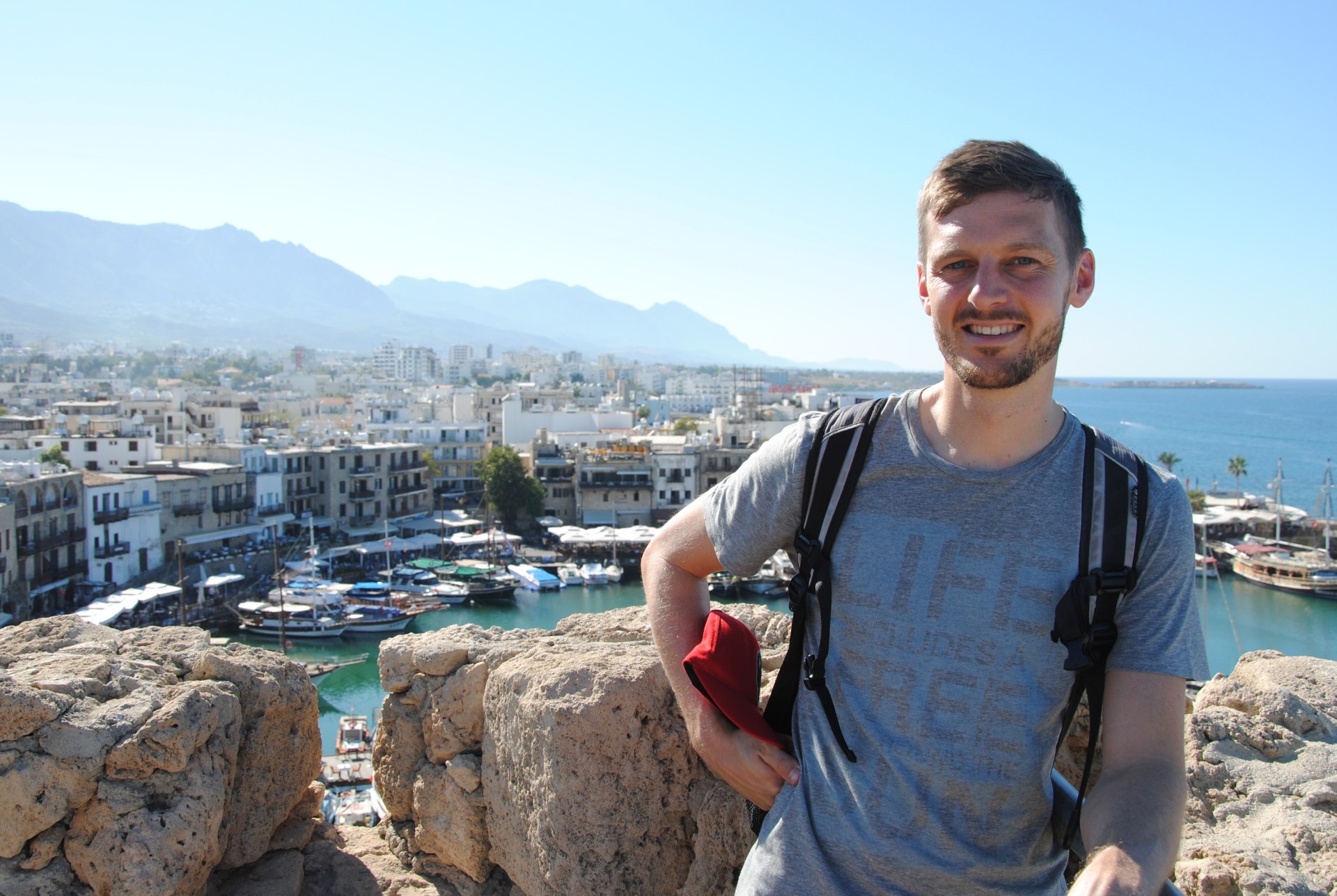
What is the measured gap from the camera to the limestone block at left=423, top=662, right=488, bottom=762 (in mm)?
4066

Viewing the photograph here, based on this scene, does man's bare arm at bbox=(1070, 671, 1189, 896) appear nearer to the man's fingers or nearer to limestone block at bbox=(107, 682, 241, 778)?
the man's fingers

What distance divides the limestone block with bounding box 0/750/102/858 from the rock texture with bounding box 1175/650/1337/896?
373 centimetres

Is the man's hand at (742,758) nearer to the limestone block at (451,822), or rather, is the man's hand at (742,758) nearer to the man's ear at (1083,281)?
the man's ear at (1083,281)

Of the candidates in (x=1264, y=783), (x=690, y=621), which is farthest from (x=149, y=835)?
(x=1264, y=783)

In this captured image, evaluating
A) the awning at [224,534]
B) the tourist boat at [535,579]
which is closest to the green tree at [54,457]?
the awning at [224,534]

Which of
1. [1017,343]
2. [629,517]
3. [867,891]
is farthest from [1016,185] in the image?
[629,517]

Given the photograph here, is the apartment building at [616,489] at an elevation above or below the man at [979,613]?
below

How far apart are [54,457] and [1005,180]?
44693mm

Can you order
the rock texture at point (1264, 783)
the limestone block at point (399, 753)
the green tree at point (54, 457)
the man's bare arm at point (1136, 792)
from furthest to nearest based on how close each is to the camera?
the green tree at point (54, 457), the limestone block at point (399, 753), the rock texture at point (1264, 783), the man's bare arm at point (1136, 792)

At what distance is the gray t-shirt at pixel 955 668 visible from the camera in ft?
7.11

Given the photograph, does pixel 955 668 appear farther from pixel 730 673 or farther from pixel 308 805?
pixel 308 805

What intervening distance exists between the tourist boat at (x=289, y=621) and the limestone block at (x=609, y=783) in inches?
1225

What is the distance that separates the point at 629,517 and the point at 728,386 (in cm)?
10834

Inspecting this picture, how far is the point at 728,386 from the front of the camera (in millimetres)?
156000
